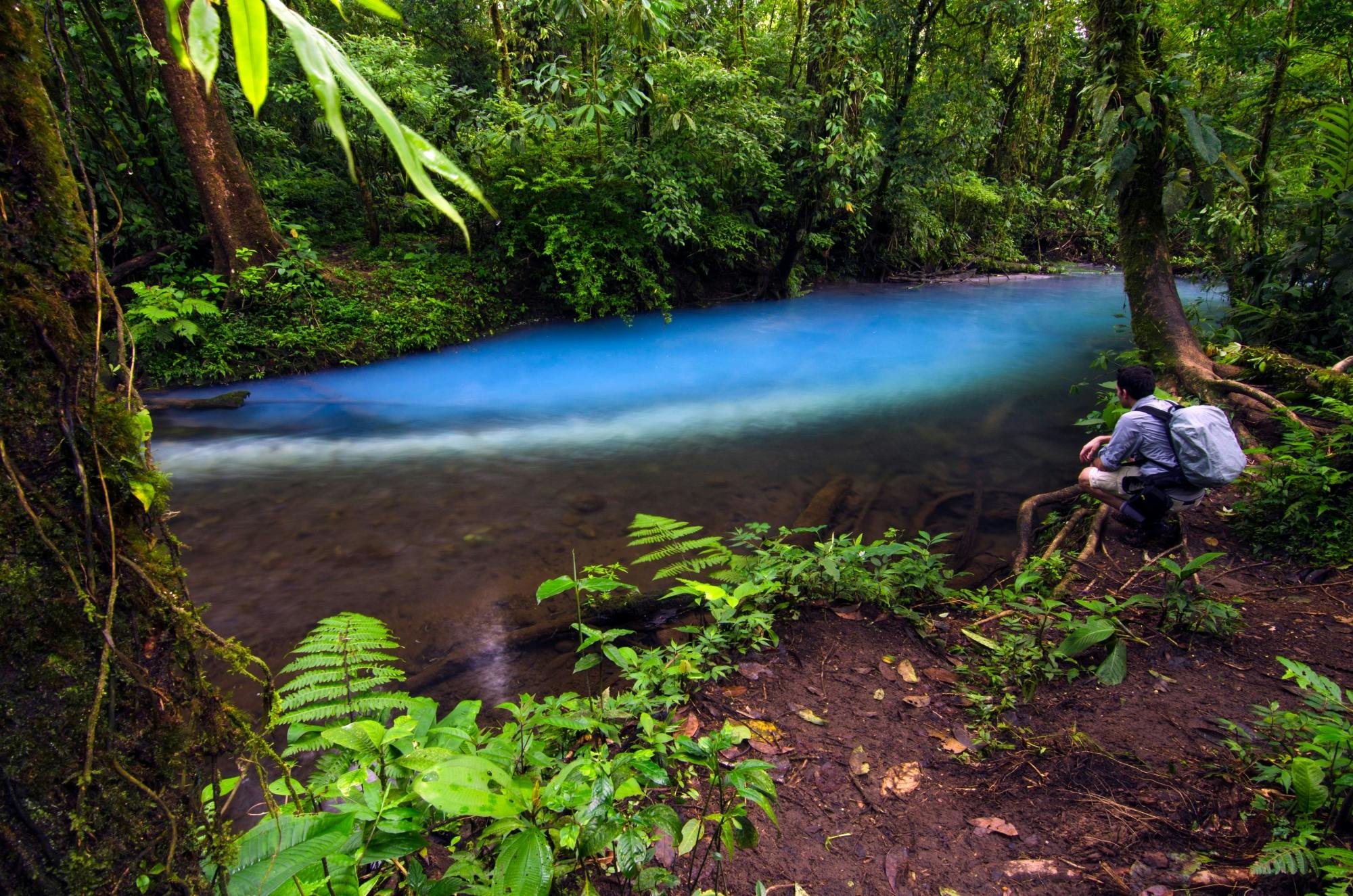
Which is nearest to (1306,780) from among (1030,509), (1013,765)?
(1013,765)

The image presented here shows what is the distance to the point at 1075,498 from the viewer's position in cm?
516

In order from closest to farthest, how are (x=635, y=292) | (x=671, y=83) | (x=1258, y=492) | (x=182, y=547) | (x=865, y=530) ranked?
(x=182, y=547) < (x=1258, y=492) < (x=865, y=530) < (x=671, y=83) < (x=635, y=292)

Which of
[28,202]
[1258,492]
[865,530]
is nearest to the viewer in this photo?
[28,202]

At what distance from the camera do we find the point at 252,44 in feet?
1.91

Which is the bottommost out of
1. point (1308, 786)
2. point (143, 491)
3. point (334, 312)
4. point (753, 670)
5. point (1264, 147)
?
point (753, 670)

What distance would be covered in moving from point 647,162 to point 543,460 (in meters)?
6.32

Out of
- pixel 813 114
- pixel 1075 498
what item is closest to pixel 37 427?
pixel 1075 498

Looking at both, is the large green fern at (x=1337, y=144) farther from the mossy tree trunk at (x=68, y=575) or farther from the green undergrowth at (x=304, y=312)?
the green undergrowth at (x=304, y=312)

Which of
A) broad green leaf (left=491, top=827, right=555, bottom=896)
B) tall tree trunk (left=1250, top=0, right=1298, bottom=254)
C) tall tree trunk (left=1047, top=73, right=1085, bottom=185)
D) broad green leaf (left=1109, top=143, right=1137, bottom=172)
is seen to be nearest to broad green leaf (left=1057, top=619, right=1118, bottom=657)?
broad green leaf (left=491, top=827, right=555, bottom=896)

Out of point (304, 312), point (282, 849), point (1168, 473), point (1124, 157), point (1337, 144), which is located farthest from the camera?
point (304, 312)

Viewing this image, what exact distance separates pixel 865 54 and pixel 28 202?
1466cm

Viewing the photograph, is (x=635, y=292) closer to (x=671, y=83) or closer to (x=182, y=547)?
(x=671, y=83)

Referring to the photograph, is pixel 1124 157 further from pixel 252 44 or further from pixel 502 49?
pixel 502 49

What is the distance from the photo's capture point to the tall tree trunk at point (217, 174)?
24.9 ft
